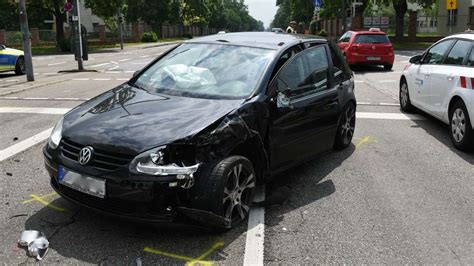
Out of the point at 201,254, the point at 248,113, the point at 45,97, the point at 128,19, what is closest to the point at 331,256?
the point at 201,254

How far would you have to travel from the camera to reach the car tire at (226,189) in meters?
3.91

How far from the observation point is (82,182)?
3988 mm

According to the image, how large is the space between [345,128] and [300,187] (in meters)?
1.81

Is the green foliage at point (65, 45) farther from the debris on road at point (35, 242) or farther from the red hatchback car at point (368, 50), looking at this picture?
the debris on road at point (35, 242)

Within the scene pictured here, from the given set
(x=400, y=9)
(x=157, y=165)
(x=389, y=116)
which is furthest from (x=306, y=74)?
(x=400, y=9)

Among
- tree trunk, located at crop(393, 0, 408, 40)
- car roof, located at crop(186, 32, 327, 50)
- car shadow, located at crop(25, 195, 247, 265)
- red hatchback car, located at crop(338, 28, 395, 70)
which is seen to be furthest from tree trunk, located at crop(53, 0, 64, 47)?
car shadow, located at crop(25, 195, 247, 265)

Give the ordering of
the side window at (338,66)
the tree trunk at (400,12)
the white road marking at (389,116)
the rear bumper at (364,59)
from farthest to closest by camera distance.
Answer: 1. the tree trunk at (400,12)
2. the rear bumper at (364,59)
3. the white road marking at (389,116)
4. the side window at (338,66)

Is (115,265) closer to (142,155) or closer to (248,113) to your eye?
(142,155)

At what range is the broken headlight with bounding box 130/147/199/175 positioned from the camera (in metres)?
3.78

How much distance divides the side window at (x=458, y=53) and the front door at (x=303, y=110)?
2488 mm

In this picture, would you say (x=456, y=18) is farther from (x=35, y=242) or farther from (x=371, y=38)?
(x=35, y=242)

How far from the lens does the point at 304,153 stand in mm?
5480

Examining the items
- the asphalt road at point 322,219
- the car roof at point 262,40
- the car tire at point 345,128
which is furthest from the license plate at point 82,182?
the car tire at point 345,128

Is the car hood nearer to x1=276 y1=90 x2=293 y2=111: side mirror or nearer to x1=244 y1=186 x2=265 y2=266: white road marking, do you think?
x1=276 y1=90 x2=293 y2=111: side mirror
